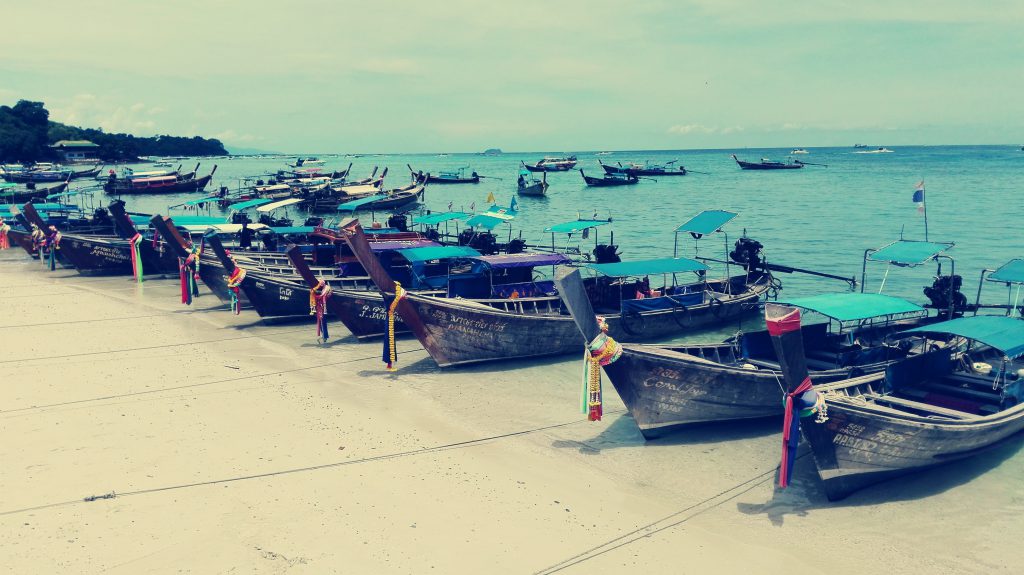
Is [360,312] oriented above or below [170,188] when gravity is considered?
below

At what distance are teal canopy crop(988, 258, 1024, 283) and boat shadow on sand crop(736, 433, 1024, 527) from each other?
3783 mm

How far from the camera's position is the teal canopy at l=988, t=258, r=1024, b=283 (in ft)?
43.4

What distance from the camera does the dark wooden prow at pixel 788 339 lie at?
786 centimetres

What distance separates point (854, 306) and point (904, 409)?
1.74 meters

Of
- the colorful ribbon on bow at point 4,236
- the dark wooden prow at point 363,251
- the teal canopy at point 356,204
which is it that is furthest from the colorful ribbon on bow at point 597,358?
the colorful ribbon on bow at point 4,236

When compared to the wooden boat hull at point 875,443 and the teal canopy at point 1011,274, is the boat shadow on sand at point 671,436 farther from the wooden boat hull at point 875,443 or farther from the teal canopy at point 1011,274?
the teal canopy at point 1011,274

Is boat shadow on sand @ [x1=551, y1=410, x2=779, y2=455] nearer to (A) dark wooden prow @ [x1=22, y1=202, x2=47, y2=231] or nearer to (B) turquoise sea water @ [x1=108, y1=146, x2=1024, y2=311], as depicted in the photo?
(B) turquoise sea water @ [x1=108, y1=146, x2=1024, y2=311]

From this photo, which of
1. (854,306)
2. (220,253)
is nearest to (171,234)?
(220,253)

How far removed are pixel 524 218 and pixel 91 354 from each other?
3614 centimetres

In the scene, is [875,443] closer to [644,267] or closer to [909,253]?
[644,267]

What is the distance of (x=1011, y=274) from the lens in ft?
44.0

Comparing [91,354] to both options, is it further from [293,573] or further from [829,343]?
[829,343]

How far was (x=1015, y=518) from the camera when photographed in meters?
9.05

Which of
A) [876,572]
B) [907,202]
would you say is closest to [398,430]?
[876,572]
